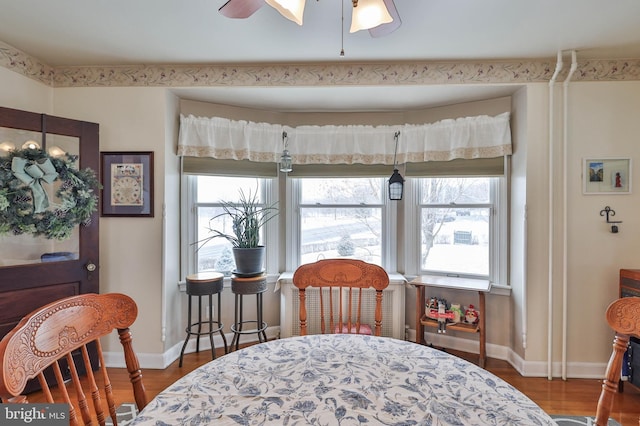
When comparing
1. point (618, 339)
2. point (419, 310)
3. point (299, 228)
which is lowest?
point (419, 310)

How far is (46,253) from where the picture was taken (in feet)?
7.70

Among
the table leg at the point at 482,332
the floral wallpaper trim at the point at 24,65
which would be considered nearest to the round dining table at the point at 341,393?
the table leg at the point at 482,332

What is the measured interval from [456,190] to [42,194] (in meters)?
3.31

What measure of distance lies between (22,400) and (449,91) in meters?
3.05

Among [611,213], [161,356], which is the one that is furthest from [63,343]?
[611,213]

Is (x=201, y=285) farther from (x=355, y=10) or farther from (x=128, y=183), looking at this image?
(x=355, y=10)

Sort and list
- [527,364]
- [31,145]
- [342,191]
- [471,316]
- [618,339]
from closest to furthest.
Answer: [618,339] → [31,145] → [527,364] → [471,316] → [342,191]

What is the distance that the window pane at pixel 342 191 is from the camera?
323 centimetres

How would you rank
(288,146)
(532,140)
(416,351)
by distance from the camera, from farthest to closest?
(288,146), (532,140), (416,351)

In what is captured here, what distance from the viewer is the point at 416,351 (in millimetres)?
1260

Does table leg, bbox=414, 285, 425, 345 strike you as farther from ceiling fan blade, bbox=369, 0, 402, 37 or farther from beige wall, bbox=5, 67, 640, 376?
ceiling fan blade, bbox=369, 0, 402, 37

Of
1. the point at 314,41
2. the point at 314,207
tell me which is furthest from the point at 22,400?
the point at 314,207

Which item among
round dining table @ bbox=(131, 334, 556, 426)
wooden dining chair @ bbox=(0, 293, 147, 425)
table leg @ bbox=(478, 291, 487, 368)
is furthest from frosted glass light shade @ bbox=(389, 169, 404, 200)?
wooden dining chair @ bbox=(0, 293, 147, 425)

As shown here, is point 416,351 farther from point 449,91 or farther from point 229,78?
point 229,78
